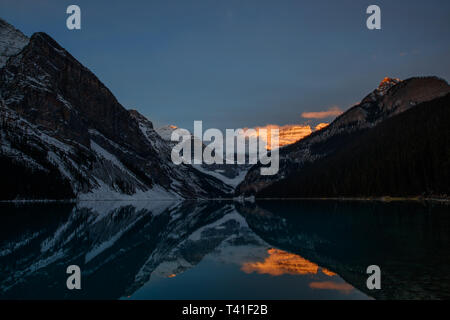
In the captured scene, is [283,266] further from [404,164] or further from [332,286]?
[404,164]

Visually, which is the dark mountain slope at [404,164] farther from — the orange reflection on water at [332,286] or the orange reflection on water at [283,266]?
the orange reflection on water at [332,286]

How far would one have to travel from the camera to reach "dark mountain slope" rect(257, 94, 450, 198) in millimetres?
90312

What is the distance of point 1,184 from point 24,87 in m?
91.1

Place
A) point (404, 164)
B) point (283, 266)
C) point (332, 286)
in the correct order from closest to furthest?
point (332, 286) < point (283, 266) < point (404, 164)

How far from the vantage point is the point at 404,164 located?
99.1 metres

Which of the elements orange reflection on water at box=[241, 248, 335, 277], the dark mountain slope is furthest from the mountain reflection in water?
the dark mountain slope

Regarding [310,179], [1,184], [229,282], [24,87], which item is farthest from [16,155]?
[229,282]

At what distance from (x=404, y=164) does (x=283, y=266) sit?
9437cm

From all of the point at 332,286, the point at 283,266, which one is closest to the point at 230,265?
the point at 283,266

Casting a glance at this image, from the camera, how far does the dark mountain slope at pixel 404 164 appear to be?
90312 mm

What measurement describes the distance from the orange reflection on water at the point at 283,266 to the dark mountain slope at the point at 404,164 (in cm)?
7594

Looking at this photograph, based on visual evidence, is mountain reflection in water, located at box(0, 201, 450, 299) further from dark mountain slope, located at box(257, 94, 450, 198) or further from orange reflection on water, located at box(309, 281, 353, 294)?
dark mountain slope, located at box(257, 94, 450, 198)

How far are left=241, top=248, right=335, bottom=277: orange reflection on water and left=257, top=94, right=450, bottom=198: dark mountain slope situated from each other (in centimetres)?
7594
